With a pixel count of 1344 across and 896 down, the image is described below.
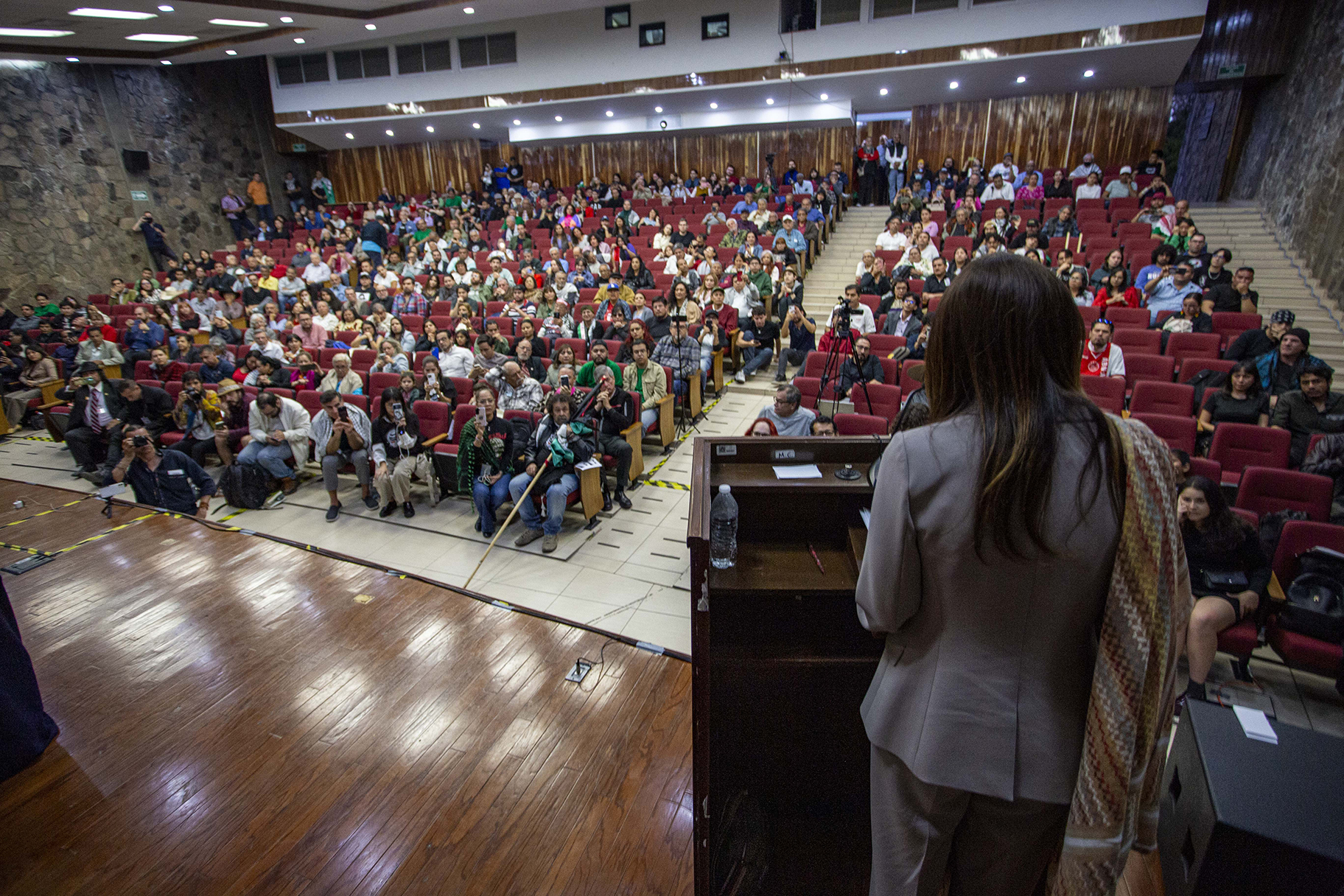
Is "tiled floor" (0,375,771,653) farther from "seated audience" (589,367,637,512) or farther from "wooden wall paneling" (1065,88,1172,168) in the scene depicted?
"wooden wall paneling" (1065,88,1172,168)

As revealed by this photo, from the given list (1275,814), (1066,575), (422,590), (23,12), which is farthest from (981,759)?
(23,12)

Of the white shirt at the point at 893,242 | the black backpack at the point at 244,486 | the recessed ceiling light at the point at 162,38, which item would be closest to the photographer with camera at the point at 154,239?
the recessed ceiling light at the point at 162,38

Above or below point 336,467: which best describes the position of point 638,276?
above

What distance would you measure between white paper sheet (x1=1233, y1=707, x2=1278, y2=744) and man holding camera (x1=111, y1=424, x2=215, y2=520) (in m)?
5.77

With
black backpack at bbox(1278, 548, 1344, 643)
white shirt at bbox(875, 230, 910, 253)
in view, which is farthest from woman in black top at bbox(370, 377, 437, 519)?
white shirt at bbox(875, 230, 910, 253)

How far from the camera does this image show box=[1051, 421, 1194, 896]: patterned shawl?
2.69ft

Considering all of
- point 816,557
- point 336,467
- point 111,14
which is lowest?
point 336,467

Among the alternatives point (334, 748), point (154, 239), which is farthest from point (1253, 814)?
point (154, 239)

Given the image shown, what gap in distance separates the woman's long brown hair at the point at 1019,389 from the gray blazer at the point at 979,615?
18mm

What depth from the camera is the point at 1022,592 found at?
0.85 m

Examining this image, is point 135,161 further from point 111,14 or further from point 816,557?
point 816,557

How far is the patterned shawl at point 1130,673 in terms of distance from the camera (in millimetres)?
819

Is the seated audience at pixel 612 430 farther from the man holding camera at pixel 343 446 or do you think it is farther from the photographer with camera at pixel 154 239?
the photographer with camera at pixel 154 239

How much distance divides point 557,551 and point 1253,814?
3.25m
